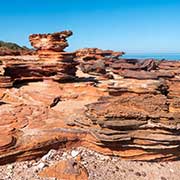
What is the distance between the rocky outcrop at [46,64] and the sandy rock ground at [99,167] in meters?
8.70

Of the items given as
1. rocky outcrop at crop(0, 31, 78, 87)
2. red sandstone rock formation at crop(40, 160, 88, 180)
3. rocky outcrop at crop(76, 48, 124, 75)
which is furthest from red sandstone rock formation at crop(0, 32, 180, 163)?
rocky outcrop at crop(76, 48, 124, 75)

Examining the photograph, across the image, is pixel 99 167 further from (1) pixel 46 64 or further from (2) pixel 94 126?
(1) pixel 46 64

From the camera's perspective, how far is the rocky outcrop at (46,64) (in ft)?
66.0

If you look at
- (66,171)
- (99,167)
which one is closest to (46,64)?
(99,167)

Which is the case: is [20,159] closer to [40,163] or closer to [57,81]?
[40,163]

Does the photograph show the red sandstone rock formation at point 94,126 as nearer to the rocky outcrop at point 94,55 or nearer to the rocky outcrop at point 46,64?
the rocky outcrop at point 46,64

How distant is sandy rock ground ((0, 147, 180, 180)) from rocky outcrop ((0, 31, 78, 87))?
8696 millimetres

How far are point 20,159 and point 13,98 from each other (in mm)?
6113

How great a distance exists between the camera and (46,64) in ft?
68.1

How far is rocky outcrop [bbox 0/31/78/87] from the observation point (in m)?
20.1

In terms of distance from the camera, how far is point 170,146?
12.5 metres

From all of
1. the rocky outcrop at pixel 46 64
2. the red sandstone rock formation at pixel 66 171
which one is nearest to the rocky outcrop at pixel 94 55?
the rocky outcrop at pixel 46 64

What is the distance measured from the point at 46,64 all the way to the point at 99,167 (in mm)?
10764

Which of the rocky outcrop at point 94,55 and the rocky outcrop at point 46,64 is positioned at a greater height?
the rocky outcrop at point 46,64
